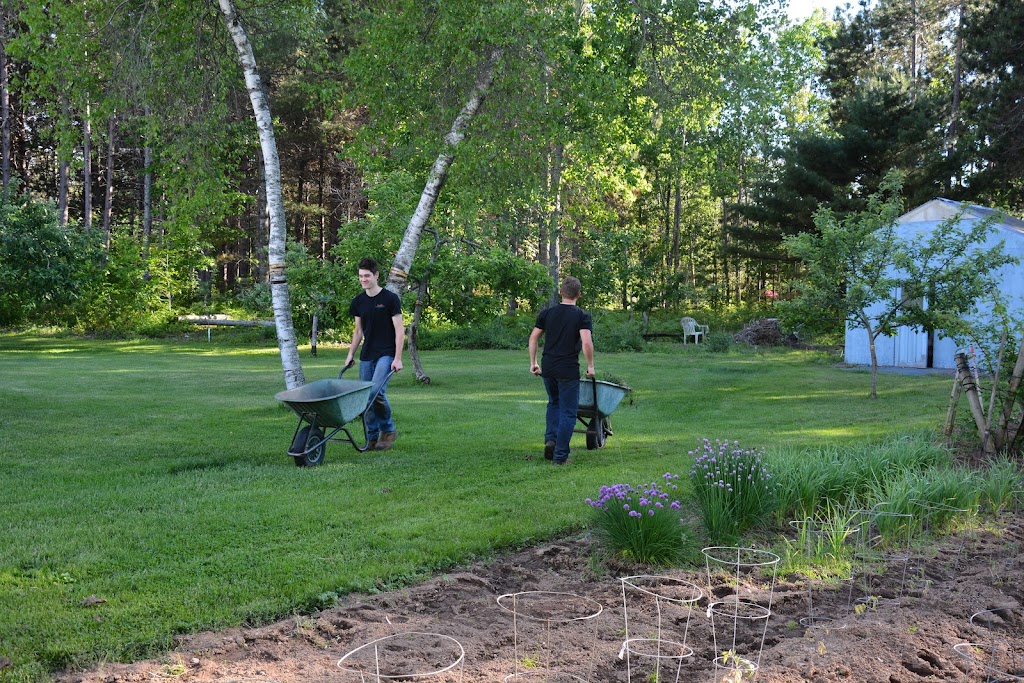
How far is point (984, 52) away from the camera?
22.8 meters

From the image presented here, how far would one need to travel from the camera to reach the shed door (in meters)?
17.9

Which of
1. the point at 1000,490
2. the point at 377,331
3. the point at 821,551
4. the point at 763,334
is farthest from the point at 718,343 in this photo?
the point at 821,551

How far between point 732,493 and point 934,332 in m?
13.6

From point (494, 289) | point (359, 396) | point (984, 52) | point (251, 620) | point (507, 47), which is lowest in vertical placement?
point (251, 620)

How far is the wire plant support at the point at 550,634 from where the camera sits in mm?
3029

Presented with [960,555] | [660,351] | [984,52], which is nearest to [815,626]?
[960,555]

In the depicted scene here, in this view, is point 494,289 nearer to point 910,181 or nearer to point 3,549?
point 3,549

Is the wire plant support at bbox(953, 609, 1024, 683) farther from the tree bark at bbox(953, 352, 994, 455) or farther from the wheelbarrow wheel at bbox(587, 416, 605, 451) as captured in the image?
the wheelbarrow wheel at bbox(587, 416, 605, 451)

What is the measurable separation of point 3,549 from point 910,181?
27.0m

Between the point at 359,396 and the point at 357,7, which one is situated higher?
the point at 357,7

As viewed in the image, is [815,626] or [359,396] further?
[359,396]

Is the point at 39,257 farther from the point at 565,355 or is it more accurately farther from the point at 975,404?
the point at 975,404

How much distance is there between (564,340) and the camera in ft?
23.8

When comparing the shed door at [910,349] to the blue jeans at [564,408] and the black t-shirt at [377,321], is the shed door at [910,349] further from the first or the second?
the black t-shirt at [377,321]
